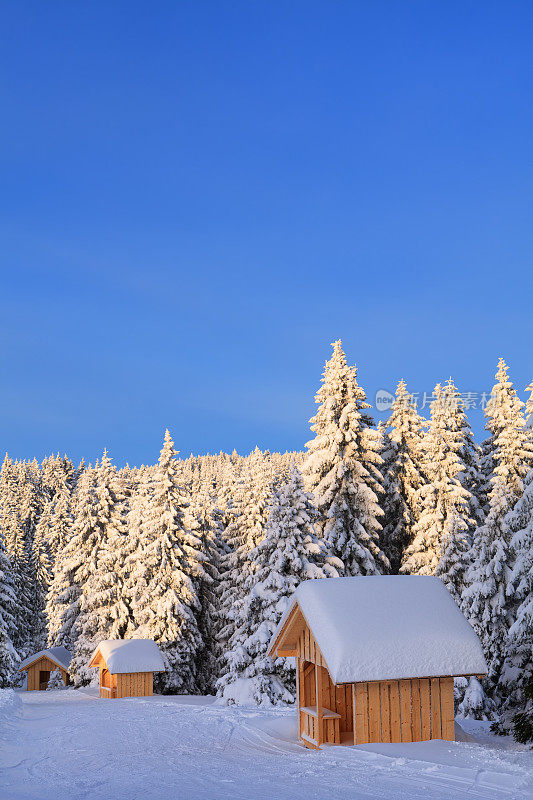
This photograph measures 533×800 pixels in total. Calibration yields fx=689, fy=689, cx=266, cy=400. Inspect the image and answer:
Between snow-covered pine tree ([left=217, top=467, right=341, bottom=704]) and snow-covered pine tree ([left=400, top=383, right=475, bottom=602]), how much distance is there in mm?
5041

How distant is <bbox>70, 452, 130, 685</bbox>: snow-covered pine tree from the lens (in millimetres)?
42312

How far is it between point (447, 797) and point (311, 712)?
23.5ft

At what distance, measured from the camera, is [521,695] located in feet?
66.2

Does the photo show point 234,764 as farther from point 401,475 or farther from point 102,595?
Answer: point 102,595

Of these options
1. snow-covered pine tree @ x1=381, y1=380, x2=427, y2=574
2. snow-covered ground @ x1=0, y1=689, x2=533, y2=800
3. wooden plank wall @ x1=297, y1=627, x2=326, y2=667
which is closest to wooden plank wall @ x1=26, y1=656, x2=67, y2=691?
snow-covered pine tree @ x1=381, y1=380, x2=427, y2=574

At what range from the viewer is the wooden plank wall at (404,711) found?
15344mm

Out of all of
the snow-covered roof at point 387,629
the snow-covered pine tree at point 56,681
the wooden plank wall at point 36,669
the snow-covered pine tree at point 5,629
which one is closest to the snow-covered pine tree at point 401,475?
the snow-covered roof at point 387,629

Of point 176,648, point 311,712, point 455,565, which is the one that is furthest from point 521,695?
point 176,648

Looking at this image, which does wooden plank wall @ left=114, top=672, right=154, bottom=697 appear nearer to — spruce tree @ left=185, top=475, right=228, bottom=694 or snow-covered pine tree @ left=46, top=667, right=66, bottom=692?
spruce tree @ left=185, top=475, right=228, bottom=694

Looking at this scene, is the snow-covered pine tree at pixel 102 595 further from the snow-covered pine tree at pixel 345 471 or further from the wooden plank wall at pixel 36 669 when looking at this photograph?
the snow-covered pine tree at pixel 345 471

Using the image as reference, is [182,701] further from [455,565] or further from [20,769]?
[20,769]

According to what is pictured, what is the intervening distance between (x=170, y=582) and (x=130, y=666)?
6352 millimetres

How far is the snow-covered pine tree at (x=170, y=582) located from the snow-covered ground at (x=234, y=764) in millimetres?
14977

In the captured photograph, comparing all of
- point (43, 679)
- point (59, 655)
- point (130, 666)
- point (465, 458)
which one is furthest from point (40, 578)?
point (465, 458)
